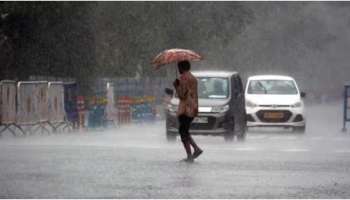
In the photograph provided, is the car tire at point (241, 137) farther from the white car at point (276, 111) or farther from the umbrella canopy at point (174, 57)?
the umbrella canopy at point (174, 57)

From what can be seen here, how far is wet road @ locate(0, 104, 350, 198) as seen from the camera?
13.4 m

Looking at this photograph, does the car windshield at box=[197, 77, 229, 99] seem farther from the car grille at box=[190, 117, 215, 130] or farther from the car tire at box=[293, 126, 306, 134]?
the car tire at box=[293, 126, 306, 134]

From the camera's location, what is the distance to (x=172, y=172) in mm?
16297

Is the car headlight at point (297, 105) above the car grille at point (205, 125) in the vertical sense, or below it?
above

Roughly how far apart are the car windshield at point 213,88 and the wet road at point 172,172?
2.96m

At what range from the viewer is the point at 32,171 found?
53.3 feet

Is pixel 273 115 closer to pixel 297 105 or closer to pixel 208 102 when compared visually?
pixel 297 105

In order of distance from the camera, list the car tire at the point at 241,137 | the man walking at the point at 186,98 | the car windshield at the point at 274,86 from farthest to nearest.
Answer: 1. the car windshield at the point at 274,86
2. the car tire at the point at 241,137
3. the man walking at the point at 186,98

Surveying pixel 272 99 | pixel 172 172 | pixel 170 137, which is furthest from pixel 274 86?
pixel 172 172

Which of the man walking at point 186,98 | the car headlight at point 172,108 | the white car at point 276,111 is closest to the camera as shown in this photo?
the man walking at point 186,98

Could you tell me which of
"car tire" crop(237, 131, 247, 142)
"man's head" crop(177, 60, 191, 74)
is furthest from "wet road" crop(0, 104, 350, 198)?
"car tire" crop(237, 131, 247, 142)

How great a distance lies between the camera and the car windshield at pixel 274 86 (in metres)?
34.4

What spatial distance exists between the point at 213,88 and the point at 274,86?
696cm

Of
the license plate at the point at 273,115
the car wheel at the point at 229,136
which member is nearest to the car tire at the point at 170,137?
the car wheel at the point at 229,136
